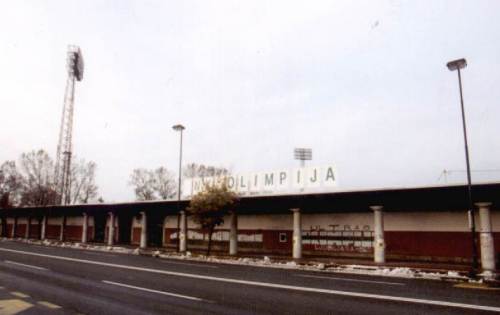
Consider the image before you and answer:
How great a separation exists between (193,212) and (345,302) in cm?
2400

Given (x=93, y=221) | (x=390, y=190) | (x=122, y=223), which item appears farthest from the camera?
(x=93, y=221)

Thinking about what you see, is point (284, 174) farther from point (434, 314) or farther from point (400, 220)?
point (434, 314)

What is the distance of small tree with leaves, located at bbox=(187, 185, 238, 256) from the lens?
1316 inches

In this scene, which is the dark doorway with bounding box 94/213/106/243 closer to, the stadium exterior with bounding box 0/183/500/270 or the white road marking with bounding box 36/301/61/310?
the stadium exterior with bounding box 0/183/500/270

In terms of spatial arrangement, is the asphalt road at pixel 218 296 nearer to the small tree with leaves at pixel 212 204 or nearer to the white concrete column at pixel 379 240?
the white concrete column at pixel 379 240

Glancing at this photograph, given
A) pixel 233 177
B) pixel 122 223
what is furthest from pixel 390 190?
pixel 122 223

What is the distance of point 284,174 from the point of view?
33.6m

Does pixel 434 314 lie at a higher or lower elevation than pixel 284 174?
lower

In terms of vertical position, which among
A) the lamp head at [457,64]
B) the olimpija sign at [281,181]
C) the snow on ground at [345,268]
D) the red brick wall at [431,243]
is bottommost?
the snow on ground at [345,268]

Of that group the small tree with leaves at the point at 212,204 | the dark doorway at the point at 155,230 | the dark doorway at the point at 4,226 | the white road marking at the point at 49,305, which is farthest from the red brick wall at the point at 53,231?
the white road marking at the point at 49,305

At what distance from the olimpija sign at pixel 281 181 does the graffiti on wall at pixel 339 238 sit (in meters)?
5.00

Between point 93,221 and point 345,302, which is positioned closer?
point 345,302

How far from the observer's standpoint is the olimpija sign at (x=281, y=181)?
102ft

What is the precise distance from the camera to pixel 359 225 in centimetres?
3316
